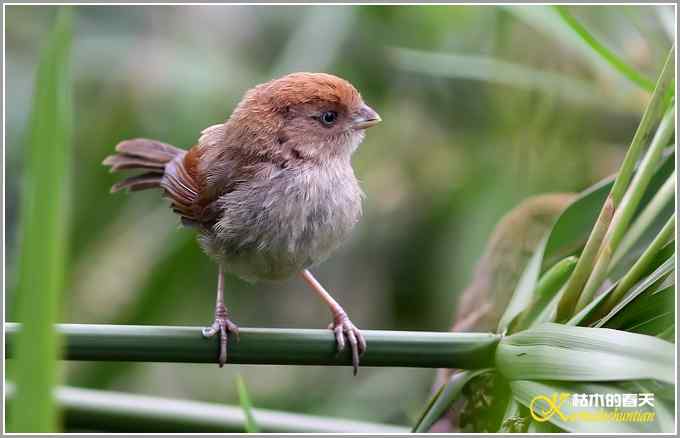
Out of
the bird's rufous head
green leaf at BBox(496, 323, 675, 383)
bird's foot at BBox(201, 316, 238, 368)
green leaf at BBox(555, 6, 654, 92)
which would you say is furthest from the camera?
the bird's rufous head

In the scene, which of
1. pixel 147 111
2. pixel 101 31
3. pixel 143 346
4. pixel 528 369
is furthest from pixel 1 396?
pixel 101 31

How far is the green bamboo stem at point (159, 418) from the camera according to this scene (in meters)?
2.38

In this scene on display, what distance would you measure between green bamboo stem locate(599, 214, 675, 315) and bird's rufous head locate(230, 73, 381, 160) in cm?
131

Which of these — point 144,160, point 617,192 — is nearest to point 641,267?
point 617,192

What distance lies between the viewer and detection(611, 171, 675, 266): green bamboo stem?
8.02ft

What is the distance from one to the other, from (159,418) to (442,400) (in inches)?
32.3

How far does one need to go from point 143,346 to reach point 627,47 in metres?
2.66

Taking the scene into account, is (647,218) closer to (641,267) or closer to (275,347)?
(641,267)

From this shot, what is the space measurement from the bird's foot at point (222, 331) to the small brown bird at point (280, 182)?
23cm

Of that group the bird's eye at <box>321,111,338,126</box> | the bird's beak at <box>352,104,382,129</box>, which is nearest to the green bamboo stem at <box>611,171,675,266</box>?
the bird's beak at <box>352,104,382,129</box>

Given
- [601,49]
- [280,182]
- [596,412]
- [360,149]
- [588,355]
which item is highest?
[360,149]

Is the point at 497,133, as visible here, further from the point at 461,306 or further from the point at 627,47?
the point at 461,306

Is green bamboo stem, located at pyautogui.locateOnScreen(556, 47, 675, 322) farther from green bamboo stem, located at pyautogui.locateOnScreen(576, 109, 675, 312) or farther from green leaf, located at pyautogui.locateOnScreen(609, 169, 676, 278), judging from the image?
green leaf, located at pyautogui.locateOnScreen(609, 169, 676, 278)

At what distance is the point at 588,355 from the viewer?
2062 millimetres
